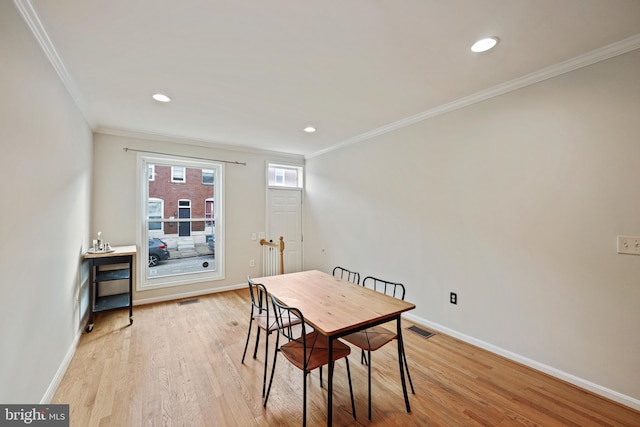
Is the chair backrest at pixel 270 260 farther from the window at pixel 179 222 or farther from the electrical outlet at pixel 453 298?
the electrical outlet at pixel 453 298

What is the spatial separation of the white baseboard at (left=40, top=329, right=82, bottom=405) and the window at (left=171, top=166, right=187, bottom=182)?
2360 mm

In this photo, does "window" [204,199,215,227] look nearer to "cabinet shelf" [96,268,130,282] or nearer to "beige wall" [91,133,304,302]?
"beige wall" [91,133,304,302]

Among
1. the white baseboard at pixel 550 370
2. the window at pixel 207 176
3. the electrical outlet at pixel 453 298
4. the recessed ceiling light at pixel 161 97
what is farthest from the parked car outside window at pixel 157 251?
the electrical outlet at pixel 453 298

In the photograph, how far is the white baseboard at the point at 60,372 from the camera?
1833mm

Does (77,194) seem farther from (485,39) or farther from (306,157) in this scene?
(485,39)

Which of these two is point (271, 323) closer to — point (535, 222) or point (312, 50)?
point (312, 50)

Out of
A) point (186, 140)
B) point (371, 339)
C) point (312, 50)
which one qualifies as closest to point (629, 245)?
point (371, 339)

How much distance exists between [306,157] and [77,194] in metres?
3.59

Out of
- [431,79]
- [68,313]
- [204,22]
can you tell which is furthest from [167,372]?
[431,79]

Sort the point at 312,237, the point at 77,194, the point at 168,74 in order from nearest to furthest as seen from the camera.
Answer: the point at 168,74 < the point at 77,194 < the point at 312,237

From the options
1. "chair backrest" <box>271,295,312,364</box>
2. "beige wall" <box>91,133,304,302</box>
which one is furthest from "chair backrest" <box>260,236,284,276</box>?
"chair backrest" <box>271,295,312,364</box>

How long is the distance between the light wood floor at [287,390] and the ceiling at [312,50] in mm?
2531

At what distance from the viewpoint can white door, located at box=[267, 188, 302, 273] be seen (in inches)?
196

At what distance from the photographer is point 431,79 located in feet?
7.51
